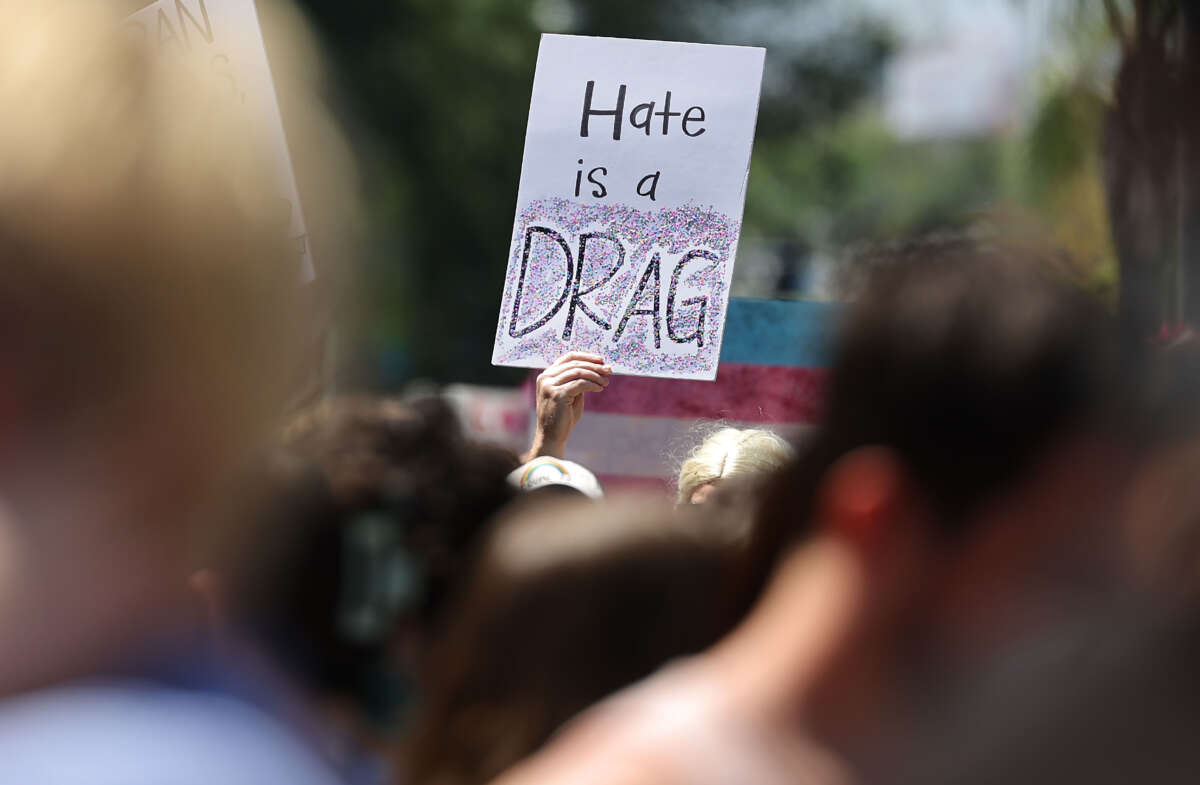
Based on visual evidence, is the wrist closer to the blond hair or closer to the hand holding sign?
the hand holding sign

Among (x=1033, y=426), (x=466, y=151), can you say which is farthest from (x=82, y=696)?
(x=466, y=151)

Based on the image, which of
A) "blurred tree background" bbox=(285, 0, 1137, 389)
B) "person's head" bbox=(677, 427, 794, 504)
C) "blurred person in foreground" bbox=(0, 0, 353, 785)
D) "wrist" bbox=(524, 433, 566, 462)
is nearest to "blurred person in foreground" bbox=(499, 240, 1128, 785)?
"blurred person in foreground" bbox=(0, 0, 353, 785)

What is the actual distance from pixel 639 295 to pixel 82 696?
2060 mm

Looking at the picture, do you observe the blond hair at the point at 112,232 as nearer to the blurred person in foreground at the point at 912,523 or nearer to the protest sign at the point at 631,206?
the blurred person in foreground at the point at 912,523

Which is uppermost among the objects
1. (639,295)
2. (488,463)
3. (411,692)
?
(639,295)

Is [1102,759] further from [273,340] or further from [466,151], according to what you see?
[466,151]

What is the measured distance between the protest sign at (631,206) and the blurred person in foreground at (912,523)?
1.82 meters

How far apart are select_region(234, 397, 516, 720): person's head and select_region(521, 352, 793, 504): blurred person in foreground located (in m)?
0.69

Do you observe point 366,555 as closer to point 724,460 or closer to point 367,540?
point 367,540

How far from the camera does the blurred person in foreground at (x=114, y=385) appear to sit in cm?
89

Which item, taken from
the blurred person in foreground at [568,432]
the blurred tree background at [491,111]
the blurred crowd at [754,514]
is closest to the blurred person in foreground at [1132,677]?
the blurred crowd at [754,514]

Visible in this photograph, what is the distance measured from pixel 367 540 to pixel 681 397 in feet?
6.82

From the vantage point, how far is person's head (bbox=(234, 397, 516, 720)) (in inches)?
62.3

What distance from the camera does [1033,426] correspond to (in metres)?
0.95
